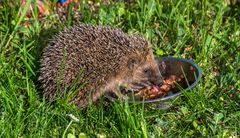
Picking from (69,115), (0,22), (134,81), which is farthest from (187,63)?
(0,22)

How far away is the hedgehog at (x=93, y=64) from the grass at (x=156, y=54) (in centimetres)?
19

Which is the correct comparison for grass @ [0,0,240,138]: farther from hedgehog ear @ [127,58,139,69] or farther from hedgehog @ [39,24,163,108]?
hedgehog ear @ [127,58,139,69]

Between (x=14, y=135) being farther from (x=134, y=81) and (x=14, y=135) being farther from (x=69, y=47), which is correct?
(x=134, y=81)

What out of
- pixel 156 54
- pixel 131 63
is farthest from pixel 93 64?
pixel 156 54

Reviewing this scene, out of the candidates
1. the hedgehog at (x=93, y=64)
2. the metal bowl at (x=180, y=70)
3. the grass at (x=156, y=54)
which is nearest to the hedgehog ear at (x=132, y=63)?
the hedgehog at (x=93, y=64)

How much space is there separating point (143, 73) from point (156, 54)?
595 mm

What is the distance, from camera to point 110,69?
597cm

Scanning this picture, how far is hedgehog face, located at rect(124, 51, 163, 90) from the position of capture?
6102mm

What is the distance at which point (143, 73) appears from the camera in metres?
6.20

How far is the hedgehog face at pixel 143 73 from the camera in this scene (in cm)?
610

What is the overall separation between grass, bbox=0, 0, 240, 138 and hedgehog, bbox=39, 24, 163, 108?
7.4 inches

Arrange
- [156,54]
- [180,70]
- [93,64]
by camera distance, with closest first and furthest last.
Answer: [93,64] < [180,70] < [156,54]

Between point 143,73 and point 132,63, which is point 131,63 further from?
point 143,73

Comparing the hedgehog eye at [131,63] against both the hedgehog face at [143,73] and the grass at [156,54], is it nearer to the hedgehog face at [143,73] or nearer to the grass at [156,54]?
the hedgehog face at [143,73]
